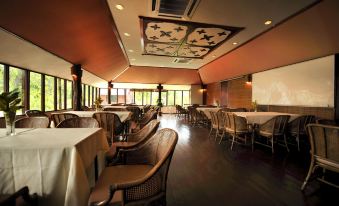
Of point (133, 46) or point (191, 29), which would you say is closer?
point (191, 29)

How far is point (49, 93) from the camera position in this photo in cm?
631

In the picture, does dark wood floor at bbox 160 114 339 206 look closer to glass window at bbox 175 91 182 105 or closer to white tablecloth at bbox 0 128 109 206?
white tablecloth at bbox 0 128 109 206

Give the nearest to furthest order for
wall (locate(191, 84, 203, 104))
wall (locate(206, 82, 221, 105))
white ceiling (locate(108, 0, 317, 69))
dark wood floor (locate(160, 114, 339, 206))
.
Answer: dark wood floor (locate(160, 114, 339, 206)) < white ceiling (locate(108, 0, 317, 69)) < wall (locate(206, 82, 221, 105)) < wall (locate(191, 84, 203, 104))

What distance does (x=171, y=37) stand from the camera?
220 inches

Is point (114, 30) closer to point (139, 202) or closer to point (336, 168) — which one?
point (139, 202)

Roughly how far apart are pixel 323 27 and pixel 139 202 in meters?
4.95

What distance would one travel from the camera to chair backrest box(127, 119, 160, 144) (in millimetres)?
1884

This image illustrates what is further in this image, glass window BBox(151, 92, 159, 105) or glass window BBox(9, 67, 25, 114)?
glass window BBox(151, 92, 159, 105)

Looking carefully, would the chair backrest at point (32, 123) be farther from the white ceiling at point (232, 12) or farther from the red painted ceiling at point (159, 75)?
the red painted ceiling at point (159, 75)

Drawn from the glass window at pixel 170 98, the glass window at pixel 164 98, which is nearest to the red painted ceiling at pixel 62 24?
the glass window at pixel 164 98

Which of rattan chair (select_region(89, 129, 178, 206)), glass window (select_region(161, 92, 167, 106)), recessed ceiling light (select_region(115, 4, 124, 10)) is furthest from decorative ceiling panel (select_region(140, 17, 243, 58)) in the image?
glass window (select_region(161, 92, 167, 106))

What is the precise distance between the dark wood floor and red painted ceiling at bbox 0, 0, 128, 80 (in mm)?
3500

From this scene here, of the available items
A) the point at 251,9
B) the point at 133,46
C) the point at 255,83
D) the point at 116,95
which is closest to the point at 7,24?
the point at 133,46

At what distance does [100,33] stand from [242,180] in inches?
190
